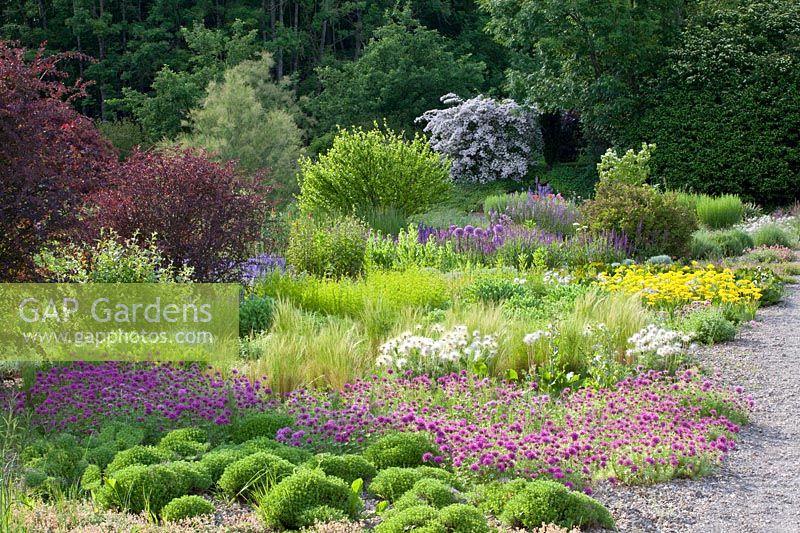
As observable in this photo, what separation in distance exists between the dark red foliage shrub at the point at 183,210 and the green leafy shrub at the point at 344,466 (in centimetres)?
393

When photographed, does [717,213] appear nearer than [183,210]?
No

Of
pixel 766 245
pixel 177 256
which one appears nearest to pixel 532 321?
pixel 177 256

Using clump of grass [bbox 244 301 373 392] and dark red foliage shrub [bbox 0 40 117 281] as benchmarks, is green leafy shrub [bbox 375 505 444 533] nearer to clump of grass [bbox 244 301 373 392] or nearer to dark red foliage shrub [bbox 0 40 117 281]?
clump of grass [bbox 244 301 373 392]

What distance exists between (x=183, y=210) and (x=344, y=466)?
4171 millimetres

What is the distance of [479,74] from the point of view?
28000 millimetres

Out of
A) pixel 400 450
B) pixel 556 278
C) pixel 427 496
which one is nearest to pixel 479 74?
pixel 556 278

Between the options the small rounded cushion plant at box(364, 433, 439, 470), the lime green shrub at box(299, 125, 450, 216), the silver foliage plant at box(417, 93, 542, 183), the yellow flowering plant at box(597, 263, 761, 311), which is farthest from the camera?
the silver foliage plant at box(417, 93, 542, 183)

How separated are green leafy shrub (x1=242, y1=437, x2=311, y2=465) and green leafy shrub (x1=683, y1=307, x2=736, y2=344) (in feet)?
13.6

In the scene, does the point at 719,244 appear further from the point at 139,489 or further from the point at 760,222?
the point at 139,489

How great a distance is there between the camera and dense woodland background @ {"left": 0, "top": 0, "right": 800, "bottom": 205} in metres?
18.9

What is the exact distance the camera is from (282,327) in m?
7.57

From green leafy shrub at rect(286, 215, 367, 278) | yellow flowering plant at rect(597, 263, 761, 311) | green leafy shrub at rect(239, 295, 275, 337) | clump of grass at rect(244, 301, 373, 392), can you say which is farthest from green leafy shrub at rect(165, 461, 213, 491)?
green leafy shrub at rect(286, 215, 367, 278)

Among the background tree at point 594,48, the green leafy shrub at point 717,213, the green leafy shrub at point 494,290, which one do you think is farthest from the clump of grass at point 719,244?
the background tree at point 594,48

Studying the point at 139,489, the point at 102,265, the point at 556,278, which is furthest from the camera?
the point at 556,278
